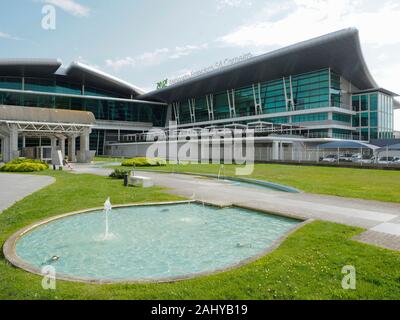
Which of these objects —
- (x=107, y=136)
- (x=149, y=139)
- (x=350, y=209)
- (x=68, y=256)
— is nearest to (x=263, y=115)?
(x=149, y=139)

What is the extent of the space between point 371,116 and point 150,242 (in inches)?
2230

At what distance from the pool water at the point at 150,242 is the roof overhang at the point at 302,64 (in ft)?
139

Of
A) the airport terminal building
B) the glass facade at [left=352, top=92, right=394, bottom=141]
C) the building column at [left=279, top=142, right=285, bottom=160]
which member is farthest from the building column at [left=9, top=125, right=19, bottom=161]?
the glass facade at [left=352, top=92, right=394, bottom=141]

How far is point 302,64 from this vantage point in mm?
49969

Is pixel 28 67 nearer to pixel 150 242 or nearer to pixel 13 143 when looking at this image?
pixel 13 143

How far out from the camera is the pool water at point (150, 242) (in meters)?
5.68

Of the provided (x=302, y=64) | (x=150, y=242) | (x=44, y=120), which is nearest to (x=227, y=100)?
(x=302, y=64)

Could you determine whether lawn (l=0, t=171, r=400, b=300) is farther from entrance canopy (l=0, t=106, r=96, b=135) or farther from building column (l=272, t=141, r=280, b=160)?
building column (l=272, t=141, r=280, b=160)

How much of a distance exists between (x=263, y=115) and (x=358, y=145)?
1026 inches

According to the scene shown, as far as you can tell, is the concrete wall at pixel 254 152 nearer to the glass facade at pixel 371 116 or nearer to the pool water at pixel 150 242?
the glass facade at pixel 371 116

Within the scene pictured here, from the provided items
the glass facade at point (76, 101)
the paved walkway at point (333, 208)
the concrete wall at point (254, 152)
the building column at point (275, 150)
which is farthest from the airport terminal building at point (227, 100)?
the paved walkway at point (333, 208)

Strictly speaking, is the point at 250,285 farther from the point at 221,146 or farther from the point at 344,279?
the point at 221,146

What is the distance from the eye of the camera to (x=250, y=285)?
14.6 ft

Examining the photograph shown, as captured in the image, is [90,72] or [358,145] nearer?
[358,145]
